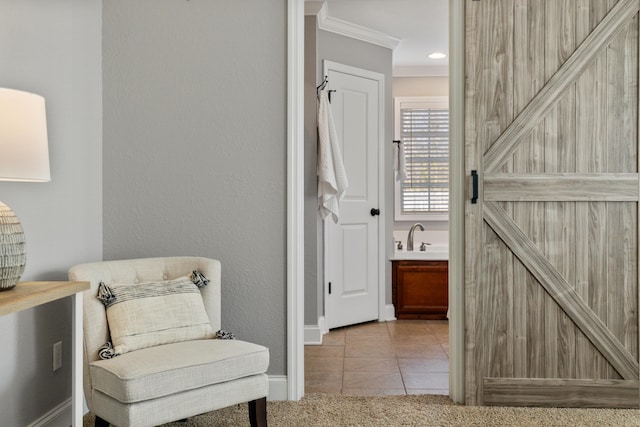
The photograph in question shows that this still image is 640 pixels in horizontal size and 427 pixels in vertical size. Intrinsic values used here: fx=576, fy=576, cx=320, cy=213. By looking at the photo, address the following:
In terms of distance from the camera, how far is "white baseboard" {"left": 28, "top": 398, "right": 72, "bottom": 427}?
8.08 feet

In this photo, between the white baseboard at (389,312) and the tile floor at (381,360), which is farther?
the white baseboard at (389,312)

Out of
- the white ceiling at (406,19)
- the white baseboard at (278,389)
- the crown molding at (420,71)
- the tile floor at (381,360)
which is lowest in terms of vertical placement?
the tile floor at (381,360)

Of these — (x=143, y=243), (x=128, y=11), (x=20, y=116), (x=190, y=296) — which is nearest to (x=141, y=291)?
(x=190, y=296)

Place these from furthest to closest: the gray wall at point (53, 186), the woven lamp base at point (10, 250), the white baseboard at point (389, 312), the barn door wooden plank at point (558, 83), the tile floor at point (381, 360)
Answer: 1. the white baseboard at point (389, 312)
2. the tile floor at point (381, 360)
3. the barn door wooden plank at point (558, 83)
4. the gray wall at point (53, 186)
5. the woven lamp base at point (10, 250)

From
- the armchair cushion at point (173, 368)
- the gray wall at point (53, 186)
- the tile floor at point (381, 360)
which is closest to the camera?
the armchair cushion at point (173, 368)

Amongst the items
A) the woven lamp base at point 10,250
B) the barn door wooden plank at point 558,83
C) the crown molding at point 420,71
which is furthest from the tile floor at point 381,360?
the crown molding at point 420,71

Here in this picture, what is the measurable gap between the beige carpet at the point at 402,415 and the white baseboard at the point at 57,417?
0.09 m

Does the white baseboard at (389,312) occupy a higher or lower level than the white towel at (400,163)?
lower

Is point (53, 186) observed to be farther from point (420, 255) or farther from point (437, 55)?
point (437, 55)

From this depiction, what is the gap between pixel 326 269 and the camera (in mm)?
4613

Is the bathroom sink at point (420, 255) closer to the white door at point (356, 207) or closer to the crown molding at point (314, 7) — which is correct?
the white door at point (356, 207)

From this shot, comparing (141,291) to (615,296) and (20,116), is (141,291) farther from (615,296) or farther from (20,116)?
(615,296)

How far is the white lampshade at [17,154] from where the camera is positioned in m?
1.74

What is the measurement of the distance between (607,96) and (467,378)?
156 centimetres
